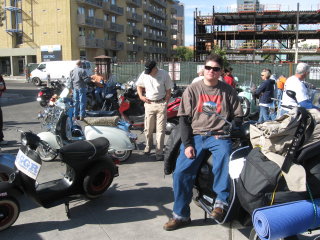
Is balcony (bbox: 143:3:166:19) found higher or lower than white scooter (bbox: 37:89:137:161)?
higher

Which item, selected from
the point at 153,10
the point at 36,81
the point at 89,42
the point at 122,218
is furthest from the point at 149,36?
the point at 122,218

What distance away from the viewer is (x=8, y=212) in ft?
11.4

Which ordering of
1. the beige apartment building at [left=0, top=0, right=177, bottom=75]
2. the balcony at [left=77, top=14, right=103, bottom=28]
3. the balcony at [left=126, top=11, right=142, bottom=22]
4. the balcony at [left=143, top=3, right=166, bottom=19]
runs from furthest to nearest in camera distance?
the balcony at [left=143, top=3, right=166, bottom=19], the balcony at [left=126, top=11, right=142, bottom=22], the balcony at [left=77, top=14, right=103, bottom=28], the beige apartment building at [left=0, top=0, right=177, bottom=75]

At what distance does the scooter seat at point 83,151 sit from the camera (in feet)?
12.5

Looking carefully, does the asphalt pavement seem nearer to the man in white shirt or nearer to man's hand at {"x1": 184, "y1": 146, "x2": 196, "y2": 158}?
man's hand at {"x1": 184, "y1": 146, "x2": 196, "y2": 158}

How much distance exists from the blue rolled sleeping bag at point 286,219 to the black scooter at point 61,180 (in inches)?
85.1

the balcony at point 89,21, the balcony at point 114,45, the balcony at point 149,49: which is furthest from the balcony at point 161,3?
the balcony at point 89,21

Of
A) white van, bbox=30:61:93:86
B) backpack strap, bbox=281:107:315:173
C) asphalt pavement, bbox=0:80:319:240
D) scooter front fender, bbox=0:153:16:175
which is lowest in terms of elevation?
asphalt pavement, bbox=0:80:319:240

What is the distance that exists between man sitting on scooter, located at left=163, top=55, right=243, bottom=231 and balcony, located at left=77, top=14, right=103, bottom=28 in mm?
40776

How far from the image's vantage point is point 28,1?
1638 inches

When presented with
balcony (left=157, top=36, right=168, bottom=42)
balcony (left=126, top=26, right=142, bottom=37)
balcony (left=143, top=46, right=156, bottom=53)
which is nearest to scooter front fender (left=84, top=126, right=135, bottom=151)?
balcony (left=126, top=26, right=142, bottom=37)

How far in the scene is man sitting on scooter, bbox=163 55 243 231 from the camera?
10.8ft

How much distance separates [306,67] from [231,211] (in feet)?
10.0

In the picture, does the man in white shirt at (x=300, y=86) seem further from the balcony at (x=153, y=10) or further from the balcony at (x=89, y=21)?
the balcony at (x=153, y=10)
